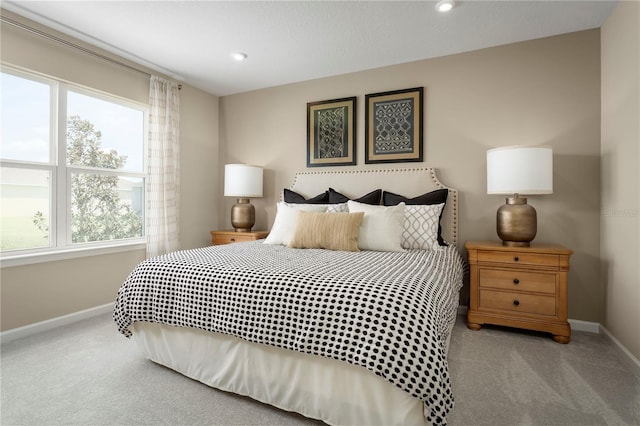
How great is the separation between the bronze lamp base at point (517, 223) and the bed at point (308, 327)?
696mm

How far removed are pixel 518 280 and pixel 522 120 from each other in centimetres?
145

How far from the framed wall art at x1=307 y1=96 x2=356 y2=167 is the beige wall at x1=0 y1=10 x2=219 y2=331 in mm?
1475

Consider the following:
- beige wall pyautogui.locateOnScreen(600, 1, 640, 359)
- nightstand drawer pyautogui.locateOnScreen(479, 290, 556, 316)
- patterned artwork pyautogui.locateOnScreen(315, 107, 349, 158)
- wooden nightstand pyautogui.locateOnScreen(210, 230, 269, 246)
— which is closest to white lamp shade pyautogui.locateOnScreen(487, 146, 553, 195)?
beige wall pyautogui.locateOnScreen(600, 1, 640, 359)

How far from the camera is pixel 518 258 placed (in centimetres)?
244

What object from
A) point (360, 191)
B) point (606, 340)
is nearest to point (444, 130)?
point (360, 191)

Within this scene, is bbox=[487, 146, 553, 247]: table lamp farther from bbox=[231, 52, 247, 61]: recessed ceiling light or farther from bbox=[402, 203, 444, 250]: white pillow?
bbox=[231, 52, 247, 61]: recessed ceiling light

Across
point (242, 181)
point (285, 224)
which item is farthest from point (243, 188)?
point (285, 224)

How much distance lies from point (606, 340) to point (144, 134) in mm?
4669

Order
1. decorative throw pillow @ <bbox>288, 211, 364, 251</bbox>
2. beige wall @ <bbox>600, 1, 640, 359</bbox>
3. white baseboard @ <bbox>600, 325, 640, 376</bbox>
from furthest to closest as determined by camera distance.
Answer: decorative throw pillow @ <bbox>288, 211, 364, 251</bbox>, beige wall @ <bbox>600, 1, 640, 359</bbox>, white baseboard @ <bbox>600, 325, 640, 376</bbox>

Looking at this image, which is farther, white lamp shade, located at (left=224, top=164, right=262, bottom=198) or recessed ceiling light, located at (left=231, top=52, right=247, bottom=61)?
white lamp shade, located at (left=224, top=164, right=262, bottom=198)

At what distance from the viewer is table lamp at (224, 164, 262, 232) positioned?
12.1 ft

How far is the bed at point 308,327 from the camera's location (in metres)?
1.20

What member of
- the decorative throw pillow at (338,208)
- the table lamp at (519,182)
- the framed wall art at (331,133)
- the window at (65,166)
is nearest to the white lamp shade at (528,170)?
the table lamp at (519,182)

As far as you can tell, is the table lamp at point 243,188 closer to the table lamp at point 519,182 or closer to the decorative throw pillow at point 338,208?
the decorative throw pillow at point 338,208
